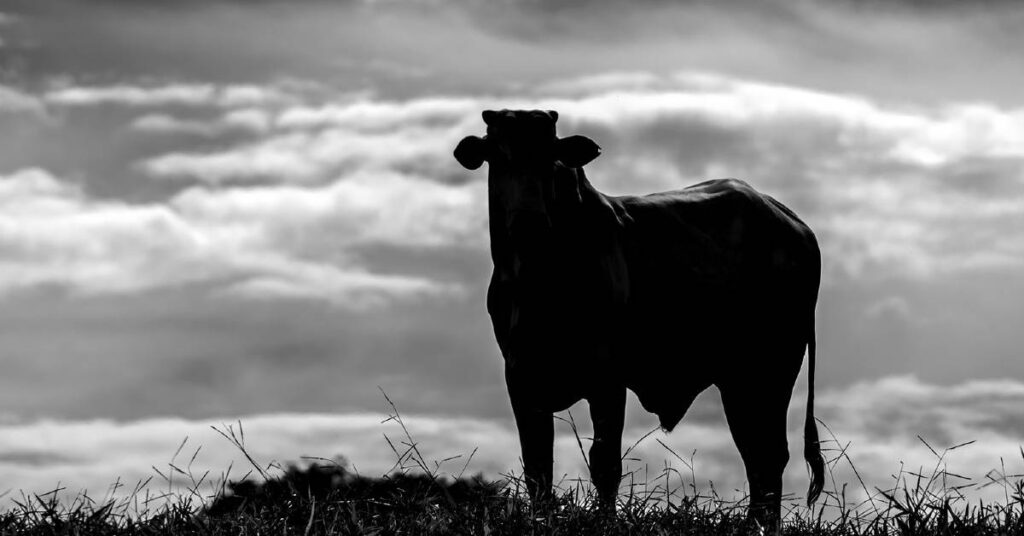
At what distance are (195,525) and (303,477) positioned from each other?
133 centimetres

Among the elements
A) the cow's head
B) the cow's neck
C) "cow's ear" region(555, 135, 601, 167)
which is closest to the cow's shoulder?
the cow's neck

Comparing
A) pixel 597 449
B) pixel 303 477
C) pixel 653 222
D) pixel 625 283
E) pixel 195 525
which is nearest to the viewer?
pixel 195 525

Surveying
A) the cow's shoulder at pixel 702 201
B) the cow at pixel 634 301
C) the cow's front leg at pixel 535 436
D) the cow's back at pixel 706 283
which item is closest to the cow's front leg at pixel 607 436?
the cow at pixel 634 301

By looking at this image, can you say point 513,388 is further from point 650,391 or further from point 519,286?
point 650,391

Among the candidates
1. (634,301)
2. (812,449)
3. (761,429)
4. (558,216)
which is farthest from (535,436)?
(812,449)

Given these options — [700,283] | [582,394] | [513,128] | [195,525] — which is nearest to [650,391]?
[700,283]

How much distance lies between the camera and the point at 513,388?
796cm

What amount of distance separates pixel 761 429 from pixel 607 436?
2.32m

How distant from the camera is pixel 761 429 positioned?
966cm

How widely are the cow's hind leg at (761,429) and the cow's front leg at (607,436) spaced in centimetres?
202

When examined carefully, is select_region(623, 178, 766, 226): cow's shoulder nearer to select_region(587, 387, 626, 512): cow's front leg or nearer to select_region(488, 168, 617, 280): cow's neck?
select_region(488, 168, 617, 280): cow's neck

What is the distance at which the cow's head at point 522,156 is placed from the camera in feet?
24.4

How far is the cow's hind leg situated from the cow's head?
2735 mm

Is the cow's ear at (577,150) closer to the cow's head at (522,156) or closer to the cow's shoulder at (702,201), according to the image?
the cow's head at (522,156)
